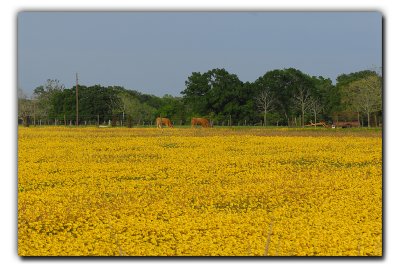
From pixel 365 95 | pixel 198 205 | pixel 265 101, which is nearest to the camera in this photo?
pixel 198 205

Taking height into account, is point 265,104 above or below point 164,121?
above

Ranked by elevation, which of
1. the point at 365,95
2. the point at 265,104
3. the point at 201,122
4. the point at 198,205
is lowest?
the point at 198,205

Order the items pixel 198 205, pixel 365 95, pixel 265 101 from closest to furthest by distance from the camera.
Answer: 1. pixel 198 205
2. pixel 365 95
3. pixel 265 101

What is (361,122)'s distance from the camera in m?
26.7

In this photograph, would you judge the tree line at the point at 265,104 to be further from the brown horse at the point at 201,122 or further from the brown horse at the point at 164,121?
the brown horse at the point at 164,121

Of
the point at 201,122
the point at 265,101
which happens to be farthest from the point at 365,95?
the point at 201,122

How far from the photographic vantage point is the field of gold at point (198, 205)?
262 inches

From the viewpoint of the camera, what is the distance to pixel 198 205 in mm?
9031

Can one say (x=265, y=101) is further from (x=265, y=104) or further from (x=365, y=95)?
(x=365, y=95)

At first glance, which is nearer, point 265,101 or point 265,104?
point 265,101

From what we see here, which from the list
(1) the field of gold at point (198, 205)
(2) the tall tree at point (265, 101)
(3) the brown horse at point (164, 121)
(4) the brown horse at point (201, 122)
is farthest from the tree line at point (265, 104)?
(1) the field of gold at point (198, 205)

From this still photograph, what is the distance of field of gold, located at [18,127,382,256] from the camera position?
6.66m

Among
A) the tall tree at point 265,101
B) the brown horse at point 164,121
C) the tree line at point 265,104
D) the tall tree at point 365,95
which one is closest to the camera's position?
the tall tree at point 365,95
